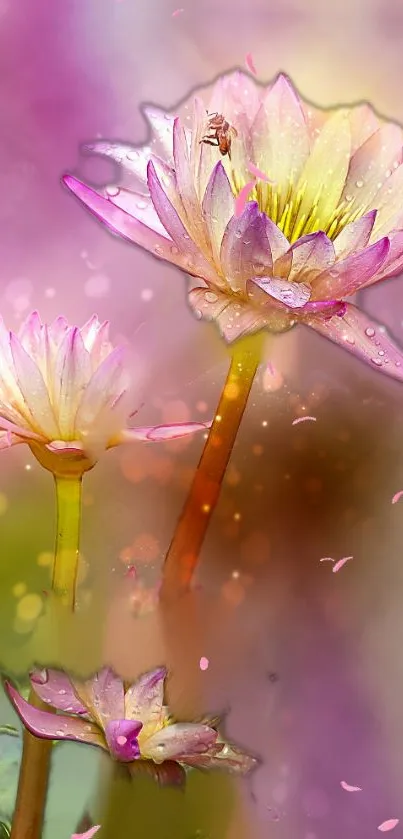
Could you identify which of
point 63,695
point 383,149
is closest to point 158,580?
point 63,695

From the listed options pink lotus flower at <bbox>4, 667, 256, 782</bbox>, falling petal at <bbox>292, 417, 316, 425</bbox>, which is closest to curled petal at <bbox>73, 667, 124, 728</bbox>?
pink lotus flower at <bbox>4, 667, 256, 782</bbox>

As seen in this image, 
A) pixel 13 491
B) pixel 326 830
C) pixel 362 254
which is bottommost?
pixel 326 830

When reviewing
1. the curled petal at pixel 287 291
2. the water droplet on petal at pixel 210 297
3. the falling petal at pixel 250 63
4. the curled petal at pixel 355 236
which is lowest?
the water droplet on petal at pixel 210 297

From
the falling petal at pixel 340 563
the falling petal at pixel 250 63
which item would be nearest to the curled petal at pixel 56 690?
the falling petal at pixel 340 563

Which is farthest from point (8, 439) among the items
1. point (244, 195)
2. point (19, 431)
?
point (244, 195)

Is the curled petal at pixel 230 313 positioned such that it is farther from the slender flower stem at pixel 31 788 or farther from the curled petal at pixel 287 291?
the slender flower stem at pixel 31 788

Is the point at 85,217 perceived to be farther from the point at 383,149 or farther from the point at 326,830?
the point at 326,830

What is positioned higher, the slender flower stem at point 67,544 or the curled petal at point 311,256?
the curled petal at point 311,256
